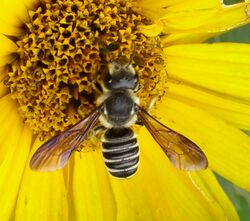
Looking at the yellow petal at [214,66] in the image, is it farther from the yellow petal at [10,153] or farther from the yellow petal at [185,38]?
the yellow petal at [10,153]

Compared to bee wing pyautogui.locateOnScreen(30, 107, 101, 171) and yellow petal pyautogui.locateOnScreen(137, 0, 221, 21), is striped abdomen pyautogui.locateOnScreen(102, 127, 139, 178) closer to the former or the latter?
bee wing pyautogui.locateOnScreen(30, 107, 101, 171)

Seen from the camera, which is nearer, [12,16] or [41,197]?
[12,16]

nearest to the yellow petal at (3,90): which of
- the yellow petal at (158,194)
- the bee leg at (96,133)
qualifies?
the bee leg at (96,133)

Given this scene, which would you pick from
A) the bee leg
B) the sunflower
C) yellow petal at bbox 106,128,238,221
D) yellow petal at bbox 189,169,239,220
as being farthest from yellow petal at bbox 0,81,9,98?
yellow petal at bbox 189,169,239,220

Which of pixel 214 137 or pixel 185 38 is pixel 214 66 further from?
pixel 214 137

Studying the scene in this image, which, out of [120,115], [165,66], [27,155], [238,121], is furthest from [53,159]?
[238,121]

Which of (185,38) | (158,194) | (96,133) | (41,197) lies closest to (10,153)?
(41,197)
